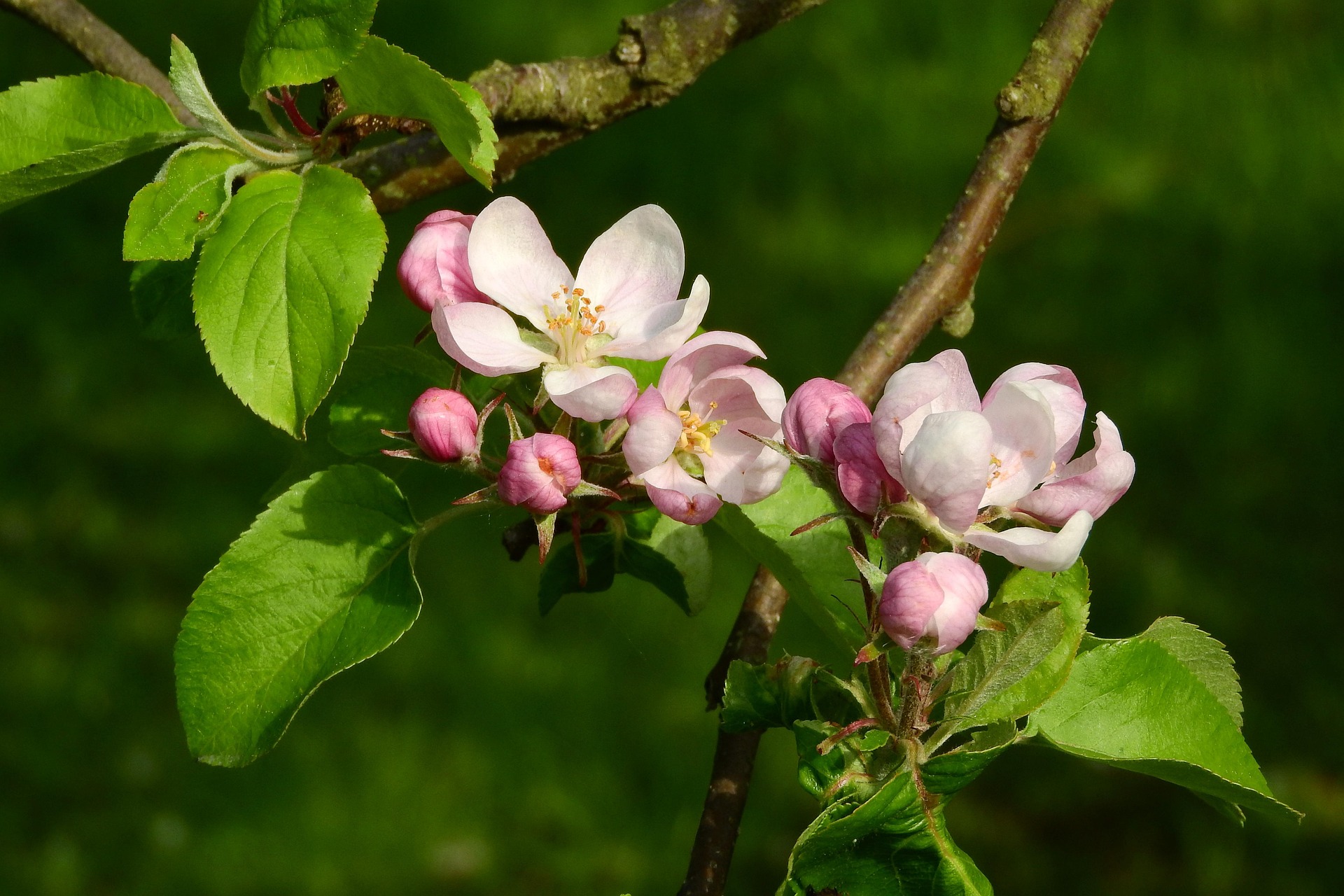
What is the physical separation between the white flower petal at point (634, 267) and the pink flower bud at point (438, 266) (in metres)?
0.11

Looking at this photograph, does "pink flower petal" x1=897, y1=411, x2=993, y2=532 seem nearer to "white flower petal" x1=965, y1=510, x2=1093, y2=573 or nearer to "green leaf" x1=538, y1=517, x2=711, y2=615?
"white flower petal" x1=965, y1=510, x2=1093, y2=573

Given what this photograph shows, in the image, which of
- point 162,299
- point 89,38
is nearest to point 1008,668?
point 162,299

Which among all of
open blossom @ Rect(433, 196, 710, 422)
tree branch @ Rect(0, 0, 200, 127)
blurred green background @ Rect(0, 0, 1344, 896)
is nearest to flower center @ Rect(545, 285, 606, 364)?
open blossom @ Rect(433, 196, 710, 422)

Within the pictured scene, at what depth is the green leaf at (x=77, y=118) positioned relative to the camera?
124 centimetres

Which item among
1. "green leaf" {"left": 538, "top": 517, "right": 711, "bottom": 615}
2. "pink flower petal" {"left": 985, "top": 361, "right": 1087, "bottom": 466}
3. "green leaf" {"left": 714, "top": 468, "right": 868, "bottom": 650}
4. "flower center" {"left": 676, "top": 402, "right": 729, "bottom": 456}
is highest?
"pink flower petal" {"left": 985, "top": 361, "right": 1087, "bottom": 466}

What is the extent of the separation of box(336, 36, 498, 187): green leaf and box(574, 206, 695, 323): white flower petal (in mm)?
150

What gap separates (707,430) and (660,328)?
12cm

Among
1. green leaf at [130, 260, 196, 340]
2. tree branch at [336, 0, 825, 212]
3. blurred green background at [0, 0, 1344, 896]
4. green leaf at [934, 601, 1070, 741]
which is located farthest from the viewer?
blurred green background at [0, 0, 1344, 896]

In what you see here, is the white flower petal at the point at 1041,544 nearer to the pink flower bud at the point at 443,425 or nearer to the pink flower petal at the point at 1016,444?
the pink flower petal at the point at 1016,444

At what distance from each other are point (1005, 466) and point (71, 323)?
3.42 meters

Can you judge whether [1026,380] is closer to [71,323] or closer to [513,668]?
[513,668]

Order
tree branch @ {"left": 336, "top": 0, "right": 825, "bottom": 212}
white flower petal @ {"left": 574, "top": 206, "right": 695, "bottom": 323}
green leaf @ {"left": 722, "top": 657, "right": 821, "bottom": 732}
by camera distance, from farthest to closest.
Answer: tree branch @ {"left": 336, "top": 0, "right": 825, "bottom": 212} < white flower petal @ {"left": 574, "top": 206, "right": 695, "bottom": 323} < green leaf @ {"left": 722, "top": 657, "right": 821, "bottom": 732}

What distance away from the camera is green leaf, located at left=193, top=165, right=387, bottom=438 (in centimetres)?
110

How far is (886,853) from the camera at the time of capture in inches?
40.4
